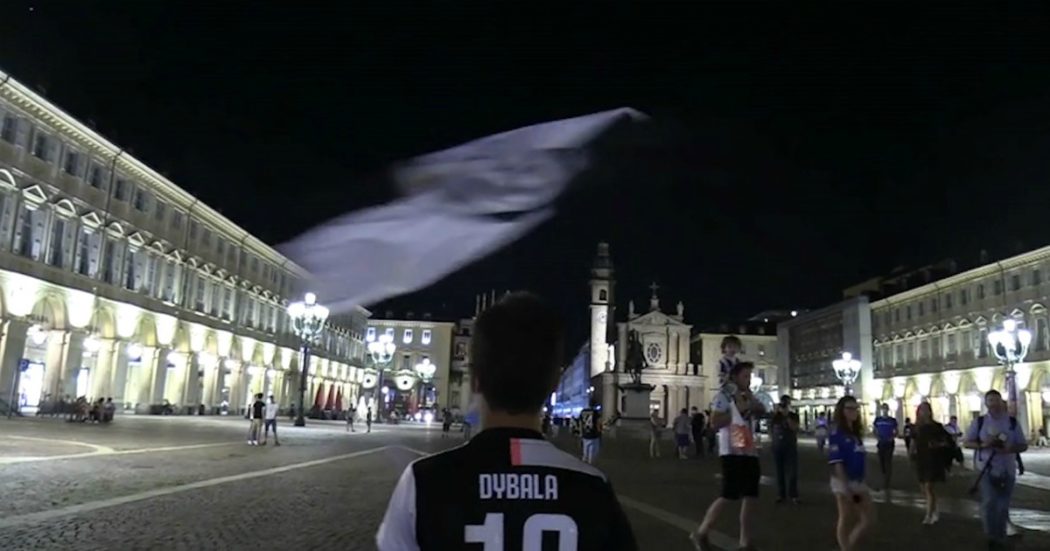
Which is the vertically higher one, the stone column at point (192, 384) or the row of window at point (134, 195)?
the row of window at point (134, 195)

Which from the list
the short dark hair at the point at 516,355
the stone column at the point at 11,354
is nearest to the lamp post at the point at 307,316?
the stone column at the point at 11,354

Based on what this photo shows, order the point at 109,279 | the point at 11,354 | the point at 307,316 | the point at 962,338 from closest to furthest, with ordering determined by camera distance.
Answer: the point at 11,354 < the point at 307,316 < the point at 109,279 < the point at 962,338

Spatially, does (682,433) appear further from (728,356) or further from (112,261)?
(112,261)

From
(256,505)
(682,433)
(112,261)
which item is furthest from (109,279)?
(256,505)

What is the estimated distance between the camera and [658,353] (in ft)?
402

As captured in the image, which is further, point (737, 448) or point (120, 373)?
point (120, 373)

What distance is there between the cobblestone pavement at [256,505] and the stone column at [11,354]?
19530mm

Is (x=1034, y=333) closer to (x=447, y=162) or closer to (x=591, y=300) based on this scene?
(x=447, y=162)

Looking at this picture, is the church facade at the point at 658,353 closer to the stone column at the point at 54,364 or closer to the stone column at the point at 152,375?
the stone column at the point at 152,375

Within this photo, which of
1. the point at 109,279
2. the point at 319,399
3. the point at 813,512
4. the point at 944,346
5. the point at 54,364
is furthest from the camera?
the point at 319,399

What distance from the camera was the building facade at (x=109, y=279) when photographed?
4003 cm

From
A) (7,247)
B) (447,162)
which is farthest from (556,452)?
(7,247)

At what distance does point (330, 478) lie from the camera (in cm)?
1633

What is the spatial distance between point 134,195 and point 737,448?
172 feet
